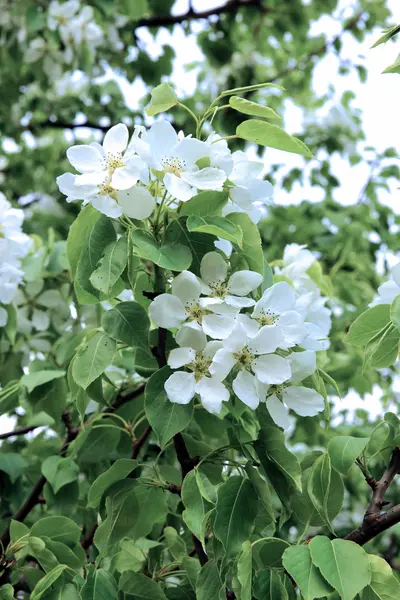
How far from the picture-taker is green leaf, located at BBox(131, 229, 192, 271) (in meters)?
1.06

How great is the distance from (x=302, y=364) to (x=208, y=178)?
0.29 meters

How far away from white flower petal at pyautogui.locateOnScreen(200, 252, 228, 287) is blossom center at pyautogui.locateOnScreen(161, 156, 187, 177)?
123 mm

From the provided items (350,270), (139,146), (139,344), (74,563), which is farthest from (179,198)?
(350,270)

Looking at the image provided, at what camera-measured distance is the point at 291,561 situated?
1.01m

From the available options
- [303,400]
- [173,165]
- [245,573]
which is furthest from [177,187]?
[245,573]

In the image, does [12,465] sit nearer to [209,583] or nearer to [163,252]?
[209,583]

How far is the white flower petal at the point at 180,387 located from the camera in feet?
3.60

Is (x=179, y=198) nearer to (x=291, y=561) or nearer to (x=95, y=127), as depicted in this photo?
(x=291, y=561)

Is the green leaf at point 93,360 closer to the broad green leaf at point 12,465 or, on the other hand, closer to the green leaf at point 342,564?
the green leaf at point 342,564

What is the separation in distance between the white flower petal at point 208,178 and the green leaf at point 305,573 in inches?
19.4

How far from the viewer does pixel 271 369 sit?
111cm

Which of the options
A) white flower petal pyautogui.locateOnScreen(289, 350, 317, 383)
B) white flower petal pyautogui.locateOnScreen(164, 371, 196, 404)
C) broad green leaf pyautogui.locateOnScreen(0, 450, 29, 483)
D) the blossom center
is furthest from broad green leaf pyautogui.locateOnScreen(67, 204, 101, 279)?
broad green leaf pyautogui.locateOnScreen(0, 450, 29, 483)

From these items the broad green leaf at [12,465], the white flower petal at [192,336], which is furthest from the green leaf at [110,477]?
the broad green leaf at [12,465]

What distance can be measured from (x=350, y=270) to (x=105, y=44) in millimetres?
1534
